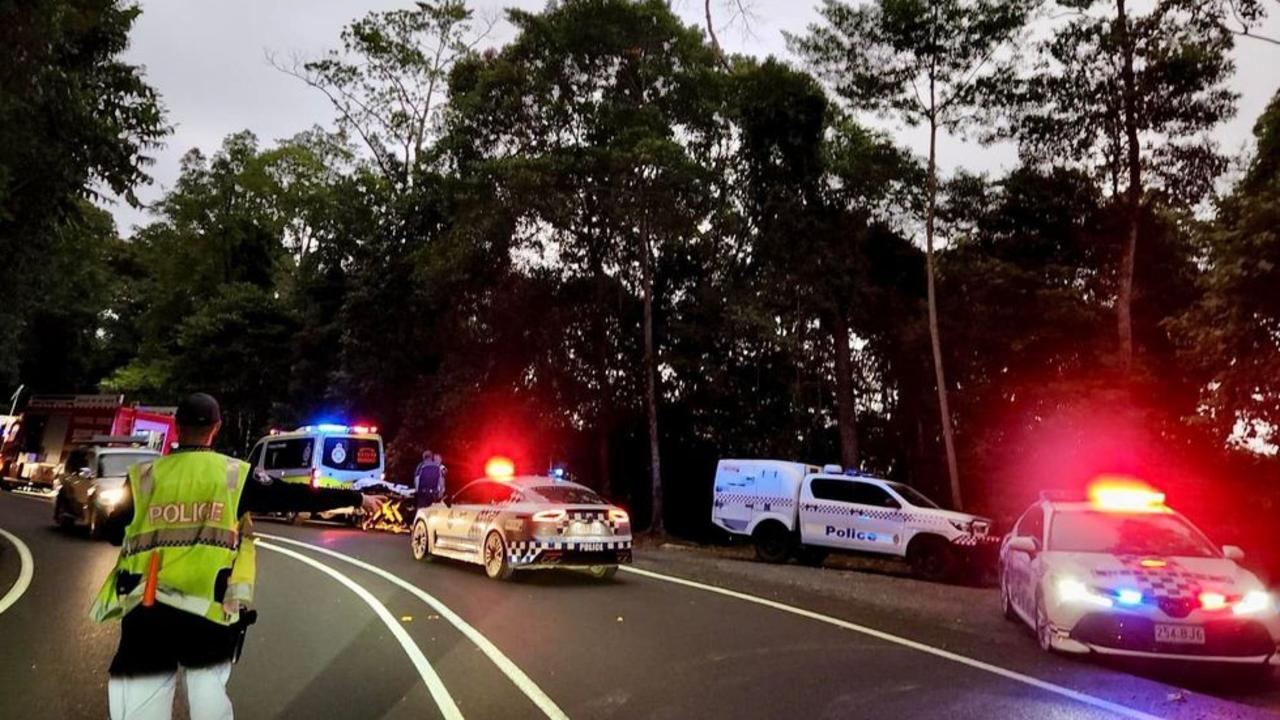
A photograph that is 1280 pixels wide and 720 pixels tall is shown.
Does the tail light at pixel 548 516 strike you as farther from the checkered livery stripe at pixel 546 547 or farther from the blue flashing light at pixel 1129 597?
the blue flashing light at pixel 1129 597

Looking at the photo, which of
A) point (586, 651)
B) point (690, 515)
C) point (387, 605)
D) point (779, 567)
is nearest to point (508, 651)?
point (586, 651)

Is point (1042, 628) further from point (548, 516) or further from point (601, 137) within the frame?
point (601, 137)

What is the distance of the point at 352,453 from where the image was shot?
22.8 m

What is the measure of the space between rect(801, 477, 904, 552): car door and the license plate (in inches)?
362

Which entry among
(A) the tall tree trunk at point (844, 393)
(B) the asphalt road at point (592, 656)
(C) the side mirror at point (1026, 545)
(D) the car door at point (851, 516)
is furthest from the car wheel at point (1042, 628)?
(A) the tall tree trunk at point (844, 393)

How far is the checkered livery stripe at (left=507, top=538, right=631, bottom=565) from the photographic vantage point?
1191 cm

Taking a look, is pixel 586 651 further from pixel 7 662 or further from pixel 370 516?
pixel 370 516

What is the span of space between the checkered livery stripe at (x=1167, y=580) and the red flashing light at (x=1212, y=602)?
70 mm

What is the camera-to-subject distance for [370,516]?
2169 cm

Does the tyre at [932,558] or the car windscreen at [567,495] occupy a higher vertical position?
the car windscreen at [567,495]

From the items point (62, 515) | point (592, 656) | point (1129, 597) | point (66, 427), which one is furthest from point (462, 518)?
point (66, 427)

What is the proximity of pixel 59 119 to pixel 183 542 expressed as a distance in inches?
479

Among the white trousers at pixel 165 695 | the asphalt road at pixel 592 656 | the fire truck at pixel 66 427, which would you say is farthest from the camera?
the fire truck at pixel 66 427

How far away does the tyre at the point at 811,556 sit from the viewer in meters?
18.4
